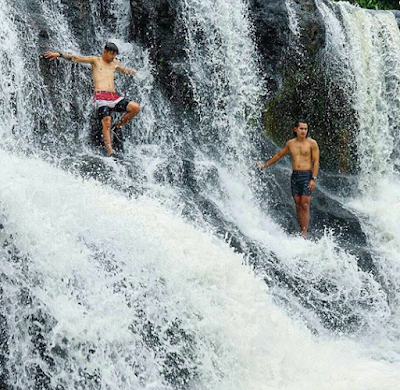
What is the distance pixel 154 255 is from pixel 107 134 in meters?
2.78

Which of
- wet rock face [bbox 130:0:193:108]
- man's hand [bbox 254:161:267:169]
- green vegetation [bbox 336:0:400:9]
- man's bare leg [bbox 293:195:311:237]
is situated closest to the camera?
man's bare leg [bbox 293:195:311:237]

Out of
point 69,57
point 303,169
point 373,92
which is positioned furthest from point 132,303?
point 373,92

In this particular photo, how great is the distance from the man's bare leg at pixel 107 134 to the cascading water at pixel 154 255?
0.36 metres

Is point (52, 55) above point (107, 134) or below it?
above

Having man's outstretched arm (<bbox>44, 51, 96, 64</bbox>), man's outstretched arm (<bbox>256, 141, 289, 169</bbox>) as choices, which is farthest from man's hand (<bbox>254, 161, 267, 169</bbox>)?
man's outstretched arm (<bbox>44, 51, 96, 64</bbox>)

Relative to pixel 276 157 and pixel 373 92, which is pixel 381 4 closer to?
pixel 373 92

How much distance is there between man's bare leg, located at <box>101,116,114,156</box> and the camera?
7527mm

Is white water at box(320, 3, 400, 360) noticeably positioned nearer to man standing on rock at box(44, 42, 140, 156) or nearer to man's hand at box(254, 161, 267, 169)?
man's hand at box(254, 161, 267, 169)

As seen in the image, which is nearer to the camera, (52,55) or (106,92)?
(52,55)

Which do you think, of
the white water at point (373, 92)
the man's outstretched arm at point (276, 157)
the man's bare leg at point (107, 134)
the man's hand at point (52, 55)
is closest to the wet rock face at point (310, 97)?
the white water at point (373, 92)

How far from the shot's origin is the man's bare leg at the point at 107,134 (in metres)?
7.53

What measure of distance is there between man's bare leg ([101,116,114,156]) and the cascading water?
0.36 metres

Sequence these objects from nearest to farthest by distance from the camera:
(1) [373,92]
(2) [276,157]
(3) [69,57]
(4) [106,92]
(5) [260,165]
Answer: (3) [69,57], (4) [106,92], (2) [276,157], (5) [260,165], (1) [373,92]

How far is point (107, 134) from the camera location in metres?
7.64
